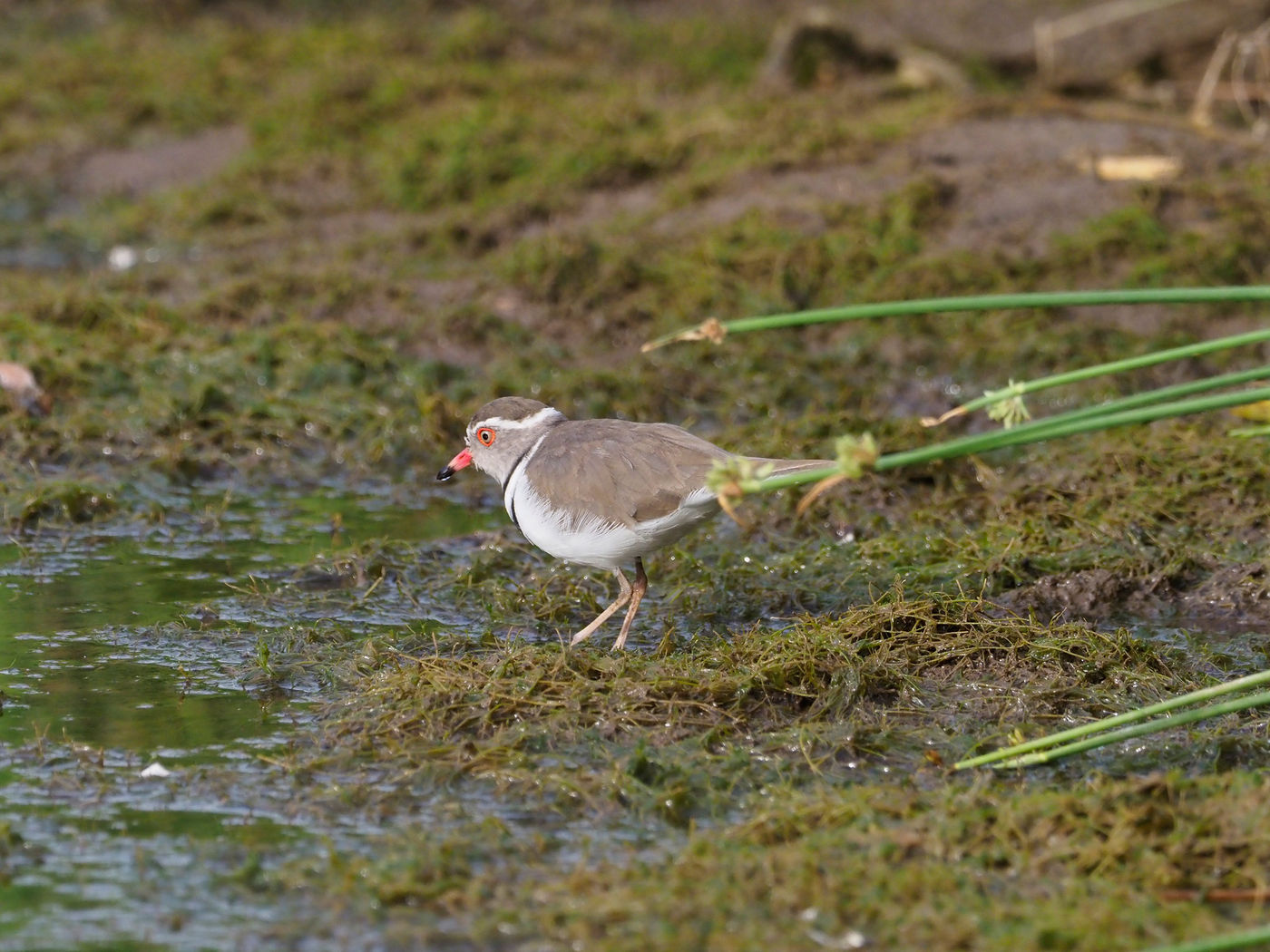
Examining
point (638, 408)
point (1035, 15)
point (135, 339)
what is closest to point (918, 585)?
point (638, 408)

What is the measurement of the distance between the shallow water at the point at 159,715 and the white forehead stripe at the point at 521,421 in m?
0.87

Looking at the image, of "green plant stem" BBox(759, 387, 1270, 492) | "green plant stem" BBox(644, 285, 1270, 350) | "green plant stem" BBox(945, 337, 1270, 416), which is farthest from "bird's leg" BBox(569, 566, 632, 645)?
"green plant stem" BBox(945, 337, 1270, 416)

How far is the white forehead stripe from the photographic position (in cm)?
650

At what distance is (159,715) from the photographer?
17.9 ft

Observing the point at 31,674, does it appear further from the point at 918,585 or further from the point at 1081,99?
the point at 1081,99

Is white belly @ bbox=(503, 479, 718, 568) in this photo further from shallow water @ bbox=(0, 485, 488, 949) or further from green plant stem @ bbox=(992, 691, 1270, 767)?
green plant stem @ bbox=(992, 691, 1270, 767)

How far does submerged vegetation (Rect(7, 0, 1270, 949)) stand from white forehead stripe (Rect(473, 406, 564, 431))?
2.32 ft

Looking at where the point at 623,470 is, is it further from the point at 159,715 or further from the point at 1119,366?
the point at 1119,366

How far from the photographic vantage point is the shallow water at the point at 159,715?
13.8 feet

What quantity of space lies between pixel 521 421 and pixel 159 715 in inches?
73.8

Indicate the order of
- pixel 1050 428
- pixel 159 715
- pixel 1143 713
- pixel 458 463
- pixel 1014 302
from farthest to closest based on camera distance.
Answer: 1. pixel 458 463
2. pixel 159 715
3. pixel 1143 713
4. pixel 1014 302
5. pixel 1050 428

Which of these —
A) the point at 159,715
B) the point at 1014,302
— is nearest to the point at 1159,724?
the point at 1014,302

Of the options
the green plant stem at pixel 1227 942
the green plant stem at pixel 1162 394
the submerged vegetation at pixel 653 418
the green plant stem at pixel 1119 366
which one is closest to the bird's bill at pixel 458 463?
the submerged vegetation at pixel 653 418

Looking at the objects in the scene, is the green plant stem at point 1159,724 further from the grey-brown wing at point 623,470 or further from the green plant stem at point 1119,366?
the grey-brown wing at point 623,470
